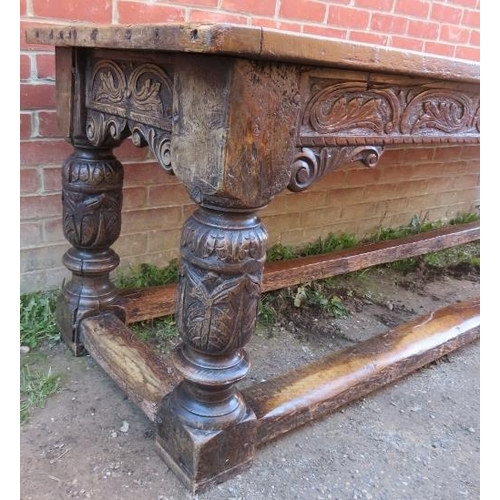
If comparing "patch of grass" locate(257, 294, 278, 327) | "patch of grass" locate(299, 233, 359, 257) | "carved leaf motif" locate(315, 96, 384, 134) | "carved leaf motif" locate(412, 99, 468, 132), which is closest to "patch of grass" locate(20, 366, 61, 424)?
"patch of grass" locate(257, 294, 278, 327)

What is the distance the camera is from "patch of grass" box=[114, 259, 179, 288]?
80.4 inches

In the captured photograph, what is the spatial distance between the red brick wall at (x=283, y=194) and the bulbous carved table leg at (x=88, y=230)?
0.86ft

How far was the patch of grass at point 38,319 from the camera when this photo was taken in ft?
5.59

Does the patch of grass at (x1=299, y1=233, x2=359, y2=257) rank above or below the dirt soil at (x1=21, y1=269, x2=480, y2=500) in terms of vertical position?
above

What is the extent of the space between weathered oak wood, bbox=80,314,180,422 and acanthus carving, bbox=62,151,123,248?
0.85ft

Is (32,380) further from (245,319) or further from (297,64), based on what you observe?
(297,64)

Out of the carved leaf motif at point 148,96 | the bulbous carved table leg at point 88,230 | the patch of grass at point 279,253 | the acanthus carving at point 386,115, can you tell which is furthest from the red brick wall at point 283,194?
the acanthus carving at point 386,115

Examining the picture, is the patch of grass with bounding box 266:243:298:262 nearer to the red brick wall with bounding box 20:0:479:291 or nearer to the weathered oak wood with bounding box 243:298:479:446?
the red brick wall with bounding box 20:0:479:291

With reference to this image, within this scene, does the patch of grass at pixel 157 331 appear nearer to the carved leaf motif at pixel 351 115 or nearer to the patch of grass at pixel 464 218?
the carved leaf motif at pixel 351 115

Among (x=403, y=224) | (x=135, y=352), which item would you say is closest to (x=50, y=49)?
(x=135, y=352)

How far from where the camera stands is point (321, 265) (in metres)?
2.20

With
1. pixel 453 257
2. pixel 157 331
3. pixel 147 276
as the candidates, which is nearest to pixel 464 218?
pixel 453 257

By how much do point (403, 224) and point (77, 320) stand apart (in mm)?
2158

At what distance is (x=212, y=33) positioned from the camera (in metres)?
0.76
